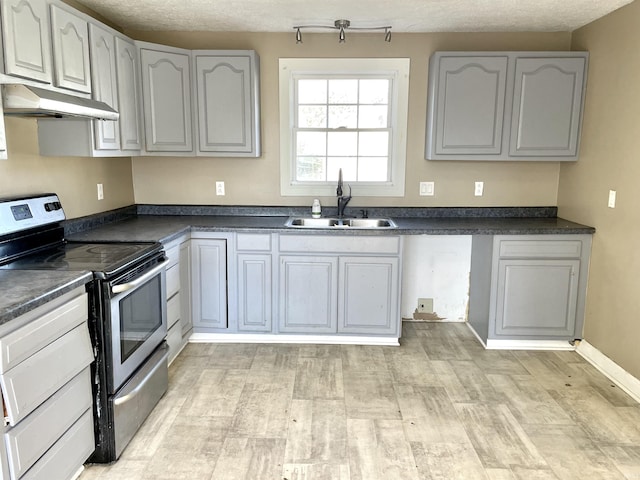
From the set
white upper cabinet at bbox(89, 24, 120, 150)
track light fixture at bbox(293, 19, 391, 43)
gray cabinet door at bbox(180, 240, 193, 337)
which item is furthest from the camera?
track light fixture at bbox(293, 19, 391, 43)

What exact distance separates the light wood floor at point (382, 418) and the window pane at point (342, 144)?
154cm

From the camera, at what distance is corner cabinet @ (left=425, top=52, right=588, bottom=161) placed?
3.35m

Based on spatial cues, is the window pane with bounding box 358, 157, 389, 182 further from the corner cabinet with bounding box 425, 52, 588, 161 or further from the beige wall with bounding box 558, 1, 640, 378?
the beige wall with bounding box 558, 1, 640, 378

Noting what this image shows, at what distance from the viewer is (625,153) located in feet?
9.55

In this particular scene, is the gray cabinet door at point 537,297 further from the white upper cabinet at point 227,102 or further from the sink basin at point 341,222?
the white upper cabinet at point 227,102

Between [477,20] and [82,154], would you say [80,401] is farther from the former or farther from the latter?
[477,20]

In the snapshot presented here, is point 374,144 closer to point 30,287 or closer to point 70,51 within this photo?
point 70,51

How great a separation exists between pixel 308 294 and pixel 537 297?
161cm

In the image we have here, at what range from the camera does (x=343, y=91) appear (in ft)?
12.3

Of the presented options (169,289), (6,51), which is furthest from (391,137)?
(6,51)

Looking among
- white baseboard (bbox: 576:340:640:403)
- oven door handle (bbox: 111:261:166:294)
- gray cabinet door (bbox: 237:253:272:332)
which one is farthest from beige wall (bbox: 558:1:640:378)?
oven door handle (bbox: 111:261:166:294)

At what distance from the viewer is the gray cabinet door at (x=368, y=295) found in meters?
3.31

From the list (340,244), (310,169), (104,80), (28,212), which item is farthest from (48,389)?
(310,169)

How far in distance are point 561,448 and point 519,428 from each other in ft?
0.69
